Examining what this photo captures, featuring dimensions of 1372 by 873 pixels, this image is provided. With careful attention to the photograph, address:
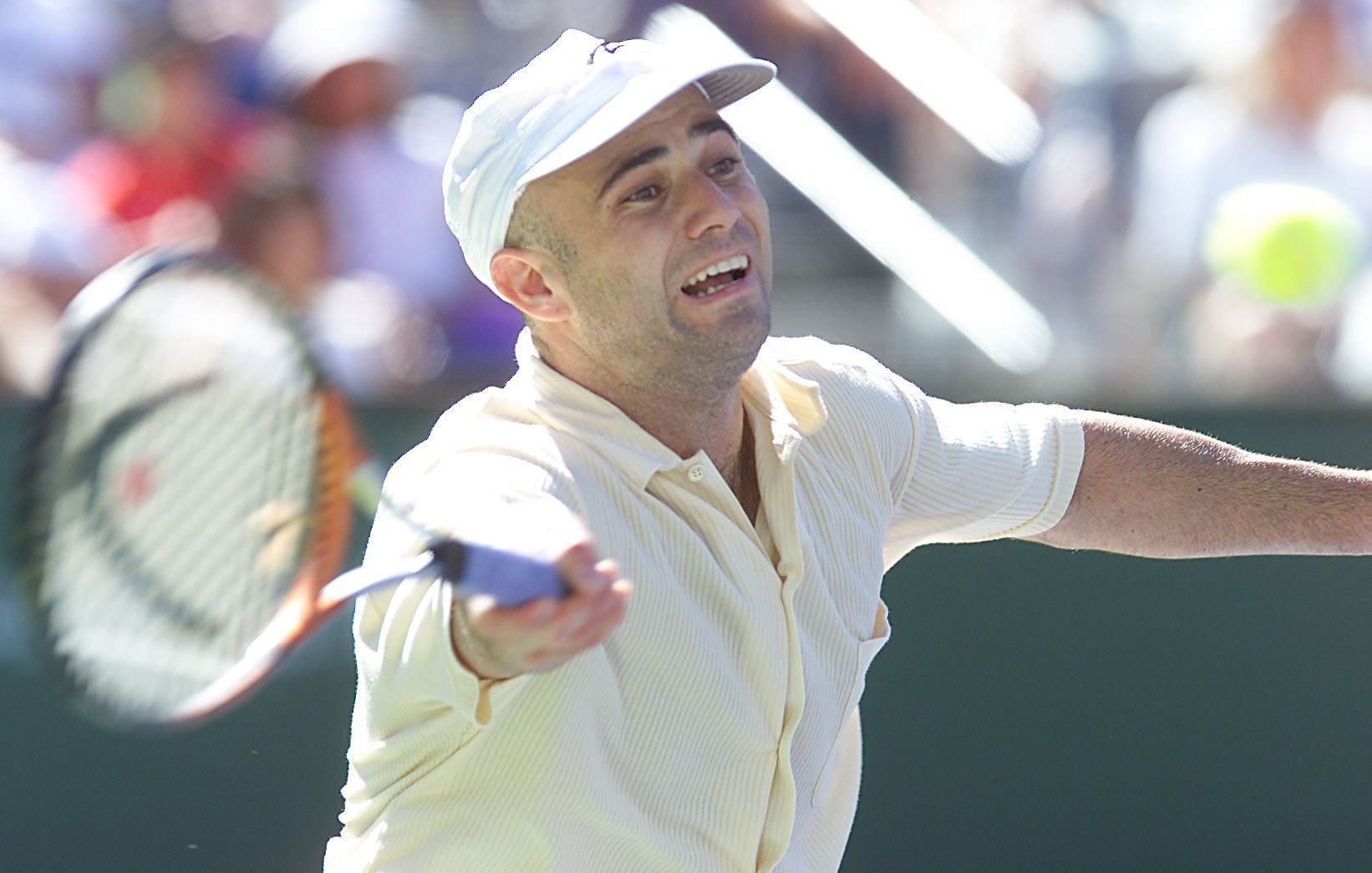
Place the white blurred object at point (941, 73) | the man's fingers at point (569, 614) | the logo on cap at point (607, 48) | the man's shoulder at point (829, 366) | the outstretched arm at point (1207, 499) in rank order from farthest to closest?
the white blurred object at point (941, 73) → the outstretched arm at point (1207, 499) → the man's shoulder at point (829, 366) → the logo on cap at point (607, 48) → the man's fingers at point (569, 614)

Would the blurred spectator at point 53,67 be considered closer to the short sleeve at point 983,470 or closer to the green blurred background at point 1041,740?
the green blurred background at point 1041,740

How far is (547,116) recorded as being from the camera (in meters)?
2.31

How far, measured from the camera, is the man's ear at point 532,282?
2402 millimetres

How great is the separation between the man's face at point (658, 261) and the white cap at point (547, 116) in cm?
5

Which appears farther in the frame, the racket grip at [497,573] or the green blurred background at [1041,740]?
the green blurred background at [1041,740]

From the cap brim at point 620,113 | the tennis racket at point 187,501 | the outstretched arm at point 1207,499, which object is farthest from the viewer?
the outstretched arm at point 1207,499

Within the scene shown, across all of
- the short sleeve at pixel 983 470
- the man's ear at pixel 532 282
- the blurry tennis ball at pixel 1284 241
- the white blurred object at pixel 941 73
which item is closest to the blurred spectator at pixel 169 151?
the white blurred object at pixel 941 73

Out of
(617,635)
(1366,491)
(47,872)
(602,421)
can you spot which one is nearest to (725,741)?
(617,635)

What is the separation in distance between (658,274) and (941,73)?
2.65 m

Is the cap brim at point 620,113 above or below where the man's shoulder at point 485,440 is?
above

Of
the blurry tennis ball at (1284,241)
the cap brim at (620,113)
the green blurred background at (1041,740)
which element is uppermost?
the cap brim at (620,113)

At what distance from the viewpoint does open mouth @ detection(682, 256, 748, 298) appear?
7.76 feet

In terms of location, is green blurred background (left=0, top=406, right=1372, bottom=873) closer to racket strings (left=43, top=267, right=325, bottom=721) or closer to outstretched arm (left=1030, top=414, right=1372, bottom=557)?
outstretched arm (left=1030, top=414, right=1372, bottom=557)

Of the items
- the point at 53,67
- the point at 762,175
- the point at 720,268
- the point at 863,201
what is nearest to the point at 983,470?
the point at 720,268
